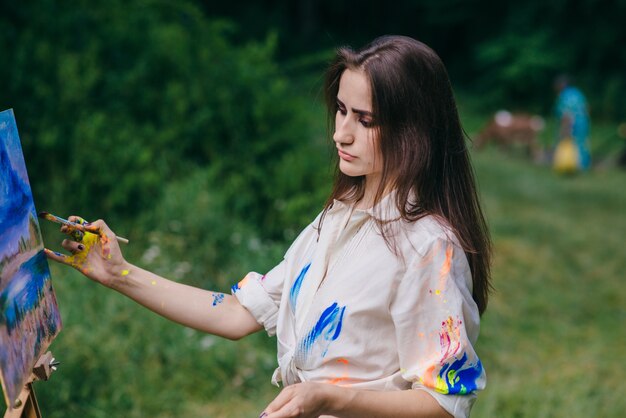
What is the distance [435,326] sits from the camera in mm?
1721

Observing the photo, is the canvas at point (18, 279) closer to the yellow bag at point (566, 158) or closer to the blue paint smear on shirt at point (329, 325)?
the blue paint smear on shirt at point (329, 325)

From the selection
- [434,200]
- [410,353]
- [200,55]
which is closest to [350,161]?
[434,200]

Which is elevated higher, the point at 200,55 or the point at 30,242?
the point at 30,242

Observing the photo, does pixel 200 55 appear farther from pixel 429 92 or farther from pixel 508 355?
pixel 429 92

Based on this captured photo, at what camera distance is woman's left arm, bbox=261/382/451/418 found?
1599 millimetres

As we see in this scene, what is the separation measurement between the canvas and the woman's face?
2.47ft

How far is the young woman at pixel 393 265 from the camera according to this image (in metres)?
1.72

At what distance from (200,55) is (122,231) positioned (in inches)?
72.0

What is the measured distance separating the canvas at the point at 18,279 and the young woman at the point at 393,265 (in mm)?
127

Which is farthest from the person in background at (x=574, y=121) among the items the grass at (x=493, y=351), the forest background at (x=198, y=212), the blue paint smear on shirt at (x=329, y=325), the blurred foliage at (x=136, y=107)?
the blue paint smear on shirt at (x=329, y=325)

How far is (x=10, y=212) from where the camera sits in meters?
1.91

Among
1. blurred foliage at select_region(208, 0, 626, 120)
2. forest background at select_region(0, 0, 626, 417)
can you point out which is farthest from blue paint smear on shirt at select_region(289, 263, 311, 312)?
blurred foliage at select_region(208, 0, 626, 120)

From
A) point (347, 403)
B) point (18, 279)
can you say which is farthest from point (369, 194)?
point (18, 279)

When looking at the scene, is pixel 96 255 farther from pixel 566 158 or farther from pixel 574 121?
pixel 574 121
